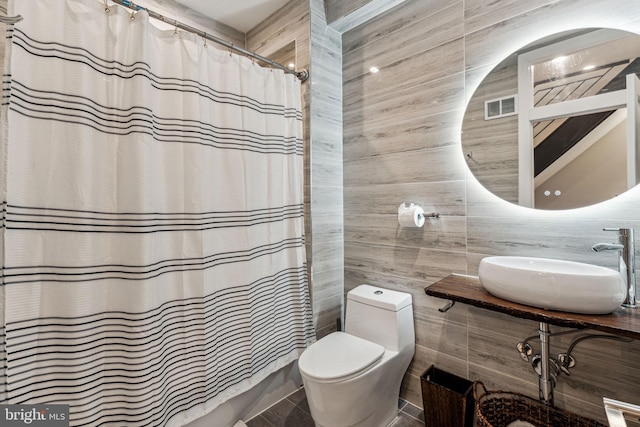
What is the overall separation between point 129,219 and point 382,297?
1338 millimetres

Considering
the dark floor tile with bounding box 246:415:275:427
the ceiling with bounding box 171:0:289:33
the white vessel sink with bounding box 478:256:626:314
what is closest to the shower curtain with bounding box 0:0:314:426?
the dark floor tile with bounding box 246:415:275:427

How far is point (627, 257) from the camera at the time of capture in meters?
1.04

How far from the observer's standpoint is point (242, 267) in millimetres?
1565

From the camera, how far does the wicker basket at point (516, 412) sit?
1.18 meters

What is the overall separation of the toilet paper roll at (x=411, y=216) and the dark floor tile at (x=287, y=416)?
1241 mm

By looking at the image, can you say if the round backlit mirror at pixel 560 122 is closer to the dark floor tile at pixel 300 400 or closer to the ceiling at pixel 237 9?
the ceiling at pixel 237 9

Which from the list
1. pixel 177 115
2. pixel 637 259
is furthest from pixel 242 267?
pixel 637 259

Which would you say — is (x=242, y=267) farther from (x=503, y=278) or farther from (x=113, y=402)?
(x=503, y=278)

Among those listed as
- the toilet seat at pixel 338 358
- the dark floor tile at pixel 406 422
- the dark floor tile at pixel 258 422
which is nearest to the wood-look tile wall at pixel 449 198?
the dark floor tile at pixel 406 422

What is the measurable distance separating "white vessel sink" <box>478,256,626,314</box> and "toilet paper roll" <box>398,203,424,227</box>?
1.37 ft

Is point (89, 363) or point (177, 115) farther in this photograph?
point (177, 115)

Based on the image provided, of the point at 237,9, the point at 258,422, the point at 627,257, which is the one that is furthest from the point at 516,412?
the point at 237,9

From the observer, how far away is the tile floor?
5.21 ft

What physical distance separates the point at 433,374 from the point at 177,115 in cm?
192
